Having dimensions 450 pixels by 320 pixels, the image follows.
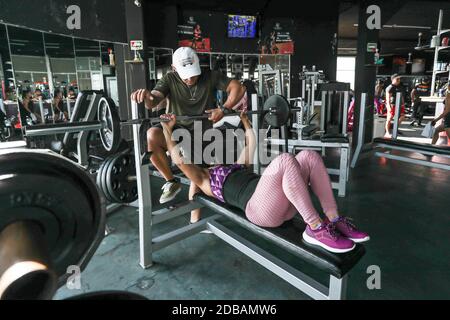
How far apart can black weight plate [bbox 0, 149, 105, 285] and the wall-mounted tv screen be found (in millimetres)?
6119

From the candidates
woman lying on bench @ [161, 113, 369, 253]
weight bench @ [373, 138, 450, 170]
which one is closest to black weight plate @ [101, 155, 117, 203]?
woman lying on bench @ [161, 113, 369, 253]

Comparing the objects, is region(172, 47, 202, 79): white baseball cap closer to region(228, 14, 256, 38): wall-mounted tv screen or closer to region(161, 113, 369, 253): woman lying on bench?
region(161, 113, 369, 253): woman lying on bench

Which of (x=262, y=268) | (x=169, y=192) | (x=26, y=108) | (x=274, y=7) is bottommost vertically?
(x=262, y=268)

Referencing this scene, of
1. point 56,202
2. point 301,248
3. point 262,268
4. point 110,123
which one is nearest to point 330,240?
point 301,248

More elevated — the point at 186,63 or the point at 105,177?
the point at 186,63

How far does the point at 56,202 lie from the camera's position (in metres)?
0.56

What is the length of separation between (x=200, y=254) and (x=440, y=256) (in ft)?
4.68

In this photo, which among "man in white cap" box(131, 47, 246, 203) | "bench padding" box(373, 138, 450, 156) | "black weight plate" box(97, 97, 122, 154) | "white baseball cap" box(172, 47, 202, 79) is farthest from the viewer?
"bench padding" box(373, 138, 450, 156)

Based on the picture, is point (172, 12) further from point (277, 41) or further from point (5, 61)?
point (5, 61)

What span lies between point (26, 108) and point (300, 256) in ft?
12.3

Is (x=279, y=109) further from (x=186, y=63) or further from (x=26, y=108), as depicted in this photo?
(x=26, y=108)

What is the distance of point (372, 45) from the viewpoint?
4.75 m

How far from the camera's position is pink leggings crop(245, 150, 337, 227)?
1.23 meters

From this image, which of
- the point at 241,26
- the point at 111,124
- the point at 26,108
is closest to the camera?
the point at 111,124
